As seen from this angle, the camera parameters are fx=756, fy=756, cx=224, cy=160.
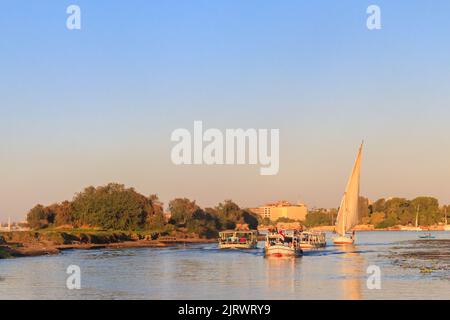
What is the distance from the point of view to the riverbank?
99.2 meters

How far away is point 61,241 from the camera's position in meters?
123

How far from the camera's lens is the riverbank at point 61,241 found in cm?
9916

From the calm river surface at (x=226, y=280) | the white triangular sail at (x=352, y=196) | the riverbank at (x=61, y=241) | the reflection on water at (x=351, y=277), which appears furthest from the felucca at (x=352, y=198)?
the calm river surface at (x=226, y=280)

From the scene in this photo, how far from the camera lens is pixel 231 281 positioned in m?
56.5

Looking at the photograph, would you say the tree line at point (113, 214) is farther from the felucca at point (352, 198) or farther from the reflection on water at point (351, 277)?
the reflection on water at point (351, 277)

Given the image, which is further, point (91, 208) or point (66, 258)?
point (91, 208)

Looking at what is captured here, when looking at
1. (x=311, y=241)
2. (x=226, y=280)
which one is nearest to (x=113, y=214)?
(x=311, y=241)

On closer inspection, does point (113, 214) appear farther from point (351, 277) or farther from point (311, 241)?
point (351, 277)
